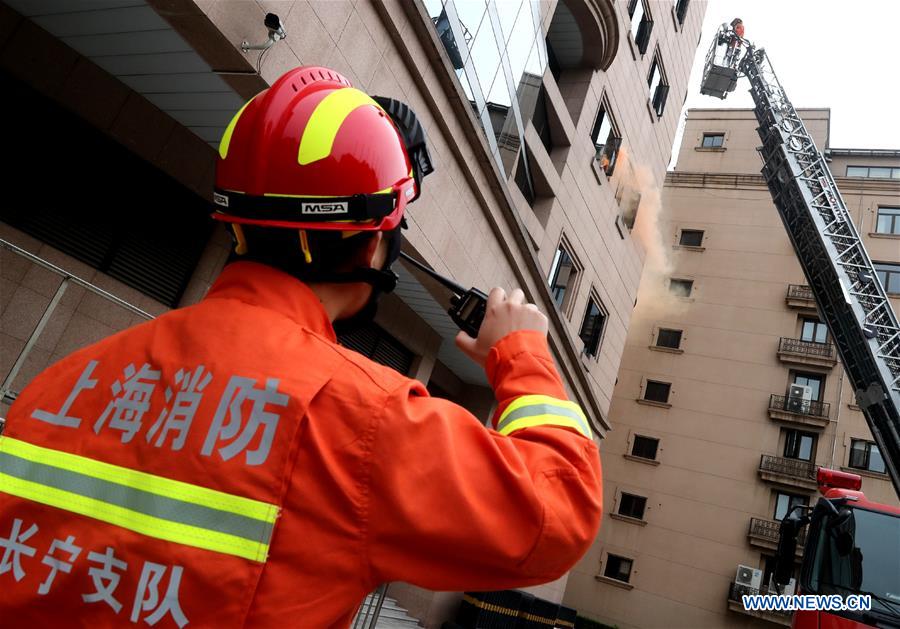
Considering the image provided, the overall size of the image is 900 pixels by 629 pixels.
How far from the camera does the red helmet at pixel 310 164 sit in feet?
5.16

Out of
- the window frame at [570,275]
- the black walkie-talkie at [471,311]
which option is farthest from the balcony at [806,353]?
the black walkie-talkie at [471,311]

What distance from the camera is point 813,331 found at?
98.7 ft

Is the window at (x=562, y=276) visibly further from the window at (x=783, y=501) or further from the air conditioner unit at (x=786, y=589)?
the window at (x=783, y=501)

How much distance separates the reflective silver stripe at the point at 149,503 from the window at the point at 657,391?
32.2m

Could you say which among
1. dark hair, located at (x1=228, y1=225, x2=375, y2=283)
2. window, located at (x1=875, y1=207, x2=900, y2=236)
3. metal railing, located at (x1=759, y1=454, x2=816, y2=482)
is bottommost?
dark hair, located at (x1=228, y1=225, x2=375, y2=283)

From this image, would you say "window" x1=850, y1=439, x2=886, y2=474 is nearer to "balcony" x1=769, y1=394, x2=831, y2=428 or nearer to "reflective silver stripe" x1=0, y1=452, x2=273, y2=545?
"balcony" x1=769, y1=394, x2=831, y2=428

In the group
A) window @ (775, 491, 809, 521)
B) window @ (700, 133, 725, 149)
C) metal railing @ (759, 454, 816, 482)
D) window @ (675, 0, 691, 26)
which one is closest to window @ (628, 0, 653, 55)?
window @ (675, 0, 691, 26)

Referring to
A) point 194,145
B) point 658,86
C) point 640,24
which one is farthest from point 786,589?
point 658,86

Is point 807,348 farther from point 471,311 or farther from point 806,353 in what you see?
point 471,311

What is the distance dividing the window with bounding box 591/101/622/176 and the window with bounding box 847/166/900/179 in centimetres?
2162

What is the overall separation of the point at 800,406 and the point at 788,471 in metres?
3.06

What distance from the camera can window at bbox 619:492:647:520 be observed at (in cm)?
2930

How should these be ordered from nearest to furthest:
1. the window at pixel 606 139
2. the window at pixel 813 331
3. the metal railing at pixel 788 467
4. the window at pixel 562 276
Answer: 1. the window at pixel 562 276
2. the window at pixel 606 139
3. the metal railing at pixel 788 467
4. the window at pixel 813 331

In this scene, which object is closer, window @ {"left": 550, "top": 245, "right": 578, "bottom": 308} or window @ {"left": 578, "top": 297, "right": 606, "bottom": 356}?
window @ {"left": 550, "top": 245, "right": 578, "bottom": 308}
